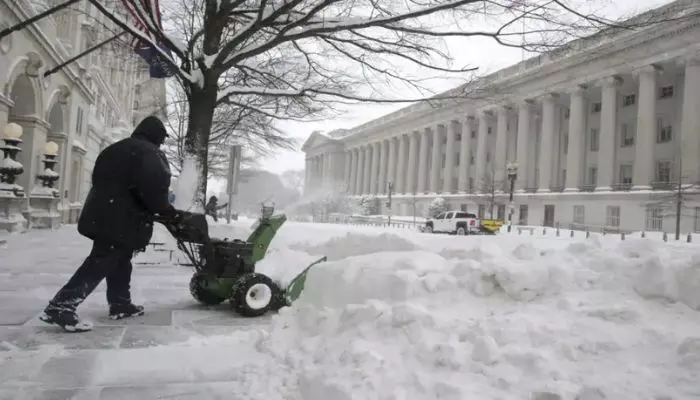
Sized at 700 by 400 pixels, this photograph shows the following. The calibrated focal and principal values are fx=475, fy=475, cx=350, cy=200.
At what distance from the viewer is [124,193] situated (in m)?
4.54

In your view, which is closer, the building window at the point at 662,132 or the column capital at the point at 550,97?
the building window at the point at 662,132

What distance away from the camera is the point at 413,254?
16.7 feet

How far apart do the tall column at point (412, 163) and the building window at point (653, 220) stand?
3820 cm

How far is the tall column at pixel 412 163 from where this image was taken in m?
72.9

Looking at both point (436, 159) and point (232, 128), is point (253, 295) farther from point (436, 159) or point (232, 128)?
point (436, 159)

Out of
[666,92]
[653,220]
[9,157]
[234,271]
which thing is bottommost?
[234,271]

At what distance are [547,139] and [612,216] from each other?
11.5m

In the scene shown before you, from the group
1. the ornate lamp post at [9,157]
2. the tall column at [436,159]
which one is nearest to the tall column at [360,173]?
the tall column at [436,159]

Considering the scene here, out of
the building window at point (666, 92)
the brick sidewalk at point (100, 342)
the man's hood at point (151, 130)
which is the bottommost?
the brick sidewalk at point (100, 342)

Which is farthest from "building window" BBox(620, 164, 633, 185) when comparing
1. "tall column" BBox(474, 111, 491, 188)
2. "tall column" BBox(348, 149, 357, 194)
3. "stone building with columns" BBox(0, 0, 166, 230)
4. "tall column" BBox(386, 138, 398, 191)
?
"tall column" BBox(348, 149, 357, 194)

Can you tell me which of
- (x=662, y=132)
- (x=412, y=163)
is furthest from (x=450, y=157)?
(x=662, y=132)

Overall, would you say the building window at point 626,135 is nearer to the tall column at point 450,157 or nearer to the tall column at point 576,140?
the tall column at point 576,140

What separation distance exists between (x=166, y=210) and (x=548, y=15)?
5983 mm

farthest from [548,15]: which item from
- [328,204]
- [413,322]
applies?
[328,204]
